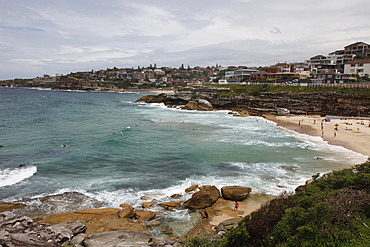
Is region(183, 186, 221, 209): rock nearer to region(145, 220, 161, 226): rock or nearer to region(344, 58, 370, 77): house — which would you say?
region(145, 220, 161, 226): rock

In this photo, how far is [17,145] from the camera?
90.5ft

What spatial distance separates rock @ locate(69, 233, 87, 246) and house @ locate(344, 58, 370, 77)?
82663 millimetres

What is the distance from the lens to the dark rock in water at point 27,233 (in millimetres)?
9820

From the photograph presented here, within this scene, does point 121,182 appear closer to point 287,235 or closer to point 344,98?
point 287,235

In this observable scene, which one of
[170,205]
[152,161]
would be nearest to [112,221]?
[170,205]

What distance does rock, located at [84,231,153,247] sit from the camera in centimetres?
1028

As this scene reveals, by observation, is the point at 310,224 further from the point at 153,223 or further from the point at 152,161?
the point at 152,161

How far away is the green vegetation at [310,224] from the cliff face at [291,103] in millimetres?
46942

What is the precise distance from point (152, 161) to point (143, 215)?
9583 mm

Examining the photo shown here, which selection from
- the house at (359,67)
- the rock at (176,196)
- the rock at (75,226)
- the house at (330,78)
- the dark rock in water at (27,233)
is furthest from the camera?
the house at (359,67)

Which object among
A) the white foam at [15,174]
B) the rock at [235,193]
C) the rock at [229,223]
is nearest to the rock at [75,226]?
the rock at [229,223]

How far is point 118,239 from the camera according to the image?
10547 mm

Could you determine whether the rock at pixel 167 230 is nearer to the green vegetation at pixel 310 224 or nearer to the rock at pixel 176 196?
the green vegetation at pixel 310 224

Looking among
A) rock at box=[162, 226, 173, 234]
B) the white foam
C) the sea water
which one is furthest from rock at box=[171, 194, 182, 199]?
the white foam
